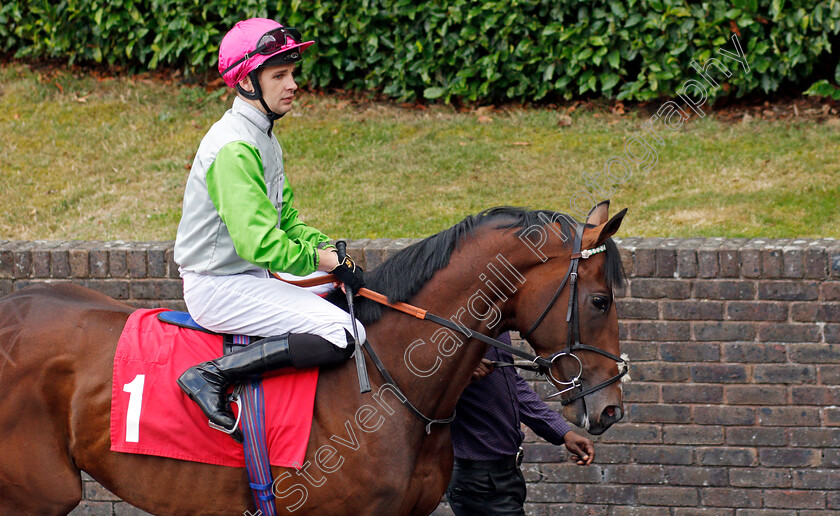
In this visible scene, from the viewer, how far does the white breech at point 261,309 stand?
10.9 feet

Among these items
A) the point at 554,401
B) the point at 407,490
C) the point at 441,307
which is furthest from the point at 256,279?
the point at 554,401

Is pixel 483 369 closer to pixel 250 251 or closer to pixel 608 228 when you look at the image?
pixel 608 228

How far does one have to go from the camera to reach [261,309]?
3.36 meters

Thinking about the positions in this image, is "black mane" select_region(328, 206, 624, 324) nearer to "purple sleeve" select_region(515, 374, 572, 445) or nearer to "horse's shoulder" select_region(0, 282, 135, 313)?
"purple sleeve" select_region(515, 374, 572, 445)

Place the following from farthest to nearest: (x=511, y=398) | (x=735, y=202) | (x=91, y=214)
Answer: (x=91, y=214), (x=735, y=202), (x=511, y=398)

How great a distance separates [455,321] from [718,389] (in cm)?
234

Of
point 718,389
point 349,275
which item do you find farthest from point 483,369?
point 718,389

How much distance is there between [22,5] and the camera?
8.41 metres

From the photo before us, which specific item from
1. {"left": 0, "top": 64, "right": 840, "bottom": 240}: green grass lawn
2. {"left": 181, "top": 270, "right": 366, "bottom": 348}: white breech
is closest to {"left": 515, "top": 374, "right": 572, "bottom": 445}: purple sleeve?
{"left": 181, "top": 270, "right": 366, "bottom": 348}: white breech

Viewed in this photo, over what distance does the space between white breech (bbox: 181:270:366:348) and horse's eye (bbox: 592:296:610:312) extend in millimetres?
928

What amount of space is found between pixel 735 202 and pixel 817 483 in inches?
87.3

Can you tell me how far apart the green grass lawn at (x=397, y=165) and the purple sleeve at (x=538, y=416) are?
7.95ft

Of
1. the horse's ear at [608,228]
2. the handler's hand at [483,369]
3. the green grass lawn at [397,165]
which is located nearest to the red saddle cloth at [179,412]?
the handler's hand at [483,369]

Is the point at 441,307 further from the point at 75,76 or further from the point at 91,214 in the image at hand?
the point at 75,76
